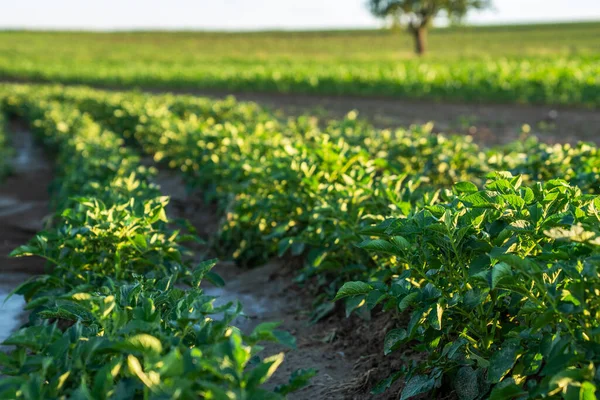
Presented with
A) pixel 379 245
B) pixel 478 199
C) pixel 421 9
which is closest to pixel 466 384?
pixel 379 245

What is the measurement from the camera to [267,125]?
987 cm

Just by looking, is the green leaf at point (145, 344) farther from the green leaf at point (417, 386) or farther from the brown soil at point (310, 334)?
the green leaf at point (417, 386)

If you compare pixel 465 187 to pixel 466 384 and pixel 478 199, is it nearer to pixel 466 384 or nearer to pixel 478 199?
pixel 478 199

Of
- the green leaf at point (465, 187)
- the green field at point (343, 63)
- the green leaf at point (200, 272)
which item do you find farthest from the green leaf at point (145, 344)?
the green field at point (343, 63)

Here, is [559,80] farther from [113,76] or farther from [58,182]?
Result: [113,76]

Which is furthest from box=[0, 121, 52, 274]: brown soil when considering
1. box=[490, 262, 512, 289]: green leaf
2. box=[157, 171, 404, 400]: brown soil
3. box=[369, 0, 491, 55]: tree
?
box=[369, 0, 491, 55]: tree

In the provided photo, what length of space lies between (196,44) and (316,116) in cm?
6035

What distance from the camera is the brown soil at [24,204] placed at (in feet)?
23.1

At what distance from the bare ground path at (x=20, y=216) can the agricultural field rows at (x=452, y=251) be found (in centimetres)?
114

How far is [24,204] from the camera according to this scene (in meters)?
10.2

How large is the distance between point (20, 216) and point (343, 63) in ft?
95.9

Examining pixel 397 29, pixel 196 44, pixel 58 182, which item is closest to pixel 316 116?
pixel 58 182

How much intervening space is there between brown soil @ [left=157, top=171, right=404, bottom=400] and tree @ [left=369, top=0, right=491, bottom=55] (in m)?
44.1

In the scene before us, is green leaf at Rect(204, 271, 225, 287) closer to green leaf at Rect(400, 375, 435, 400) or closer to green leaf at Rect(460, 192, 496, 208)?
green leaf at Rect(400, 375, 435, 400)
